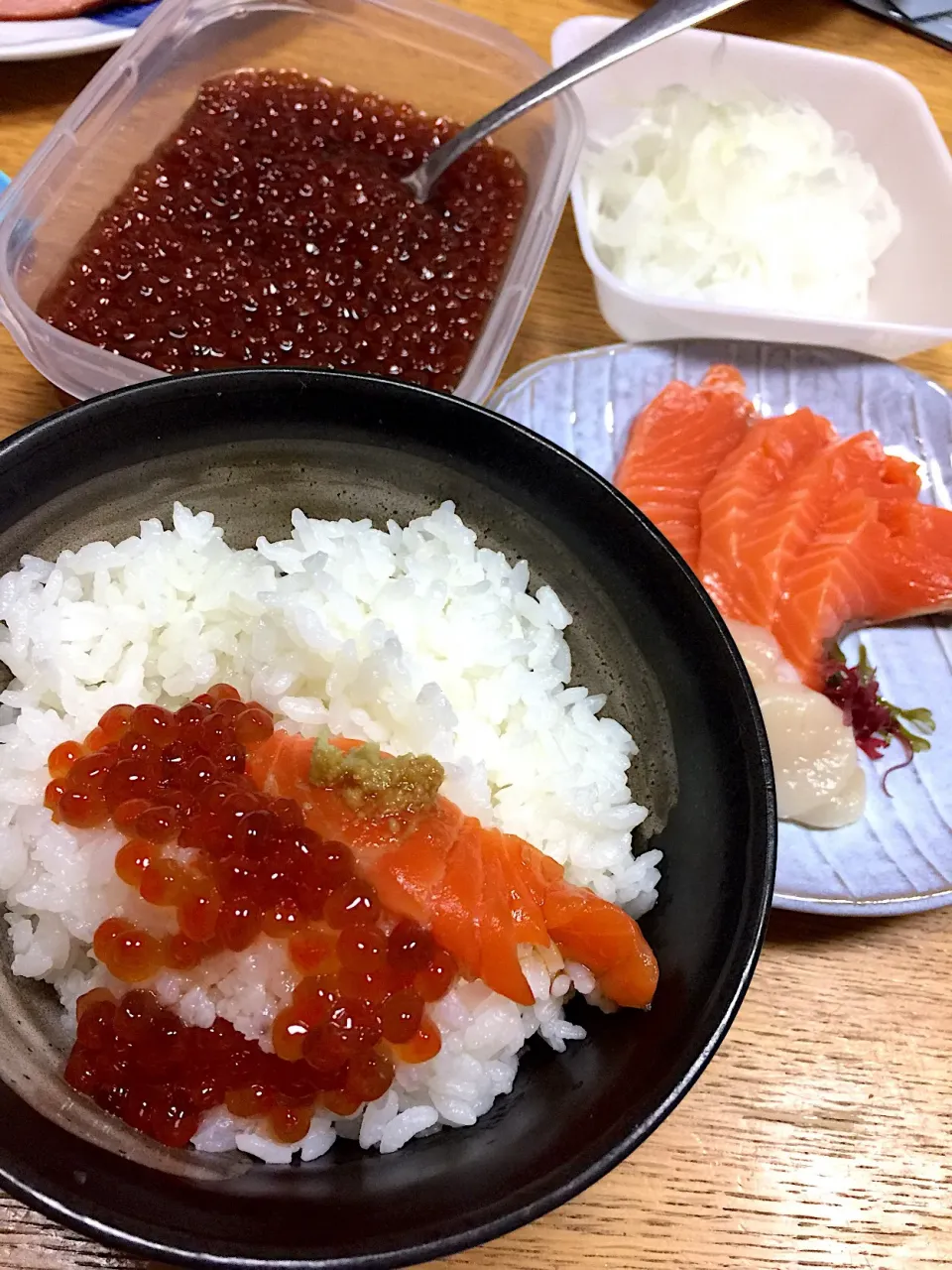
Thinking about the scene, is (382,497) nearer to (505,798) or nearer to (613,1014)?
(505,798)

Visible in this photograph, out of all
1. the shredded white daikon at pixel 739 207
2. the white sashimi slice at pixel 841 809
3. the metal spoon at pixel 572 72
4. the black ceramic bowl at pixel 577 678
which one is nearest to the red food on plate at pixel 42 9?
the metal spoon at pixel 572 72

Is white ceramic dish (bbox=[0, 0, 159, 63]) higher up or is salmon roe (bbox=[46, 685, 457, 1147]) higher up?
white ceramic dish (bbox=[0, 0, 159, 63])

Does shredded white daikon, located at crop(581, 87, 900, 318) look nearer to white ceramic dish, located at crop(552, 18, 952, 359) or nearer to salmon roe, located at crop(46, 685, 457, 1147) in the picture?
white ceramic dish, located at crop(552, 18, 952, 359)

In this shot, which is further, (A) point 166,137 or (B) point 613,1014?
(A) point 166,137

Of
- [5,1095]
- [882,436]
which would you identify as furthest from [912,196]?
[5,1095]

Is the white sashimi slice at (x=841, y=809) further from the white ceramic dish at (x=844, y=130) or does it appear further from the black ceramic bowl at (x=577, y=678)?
the white ceramic dish at (x=844, y=130)

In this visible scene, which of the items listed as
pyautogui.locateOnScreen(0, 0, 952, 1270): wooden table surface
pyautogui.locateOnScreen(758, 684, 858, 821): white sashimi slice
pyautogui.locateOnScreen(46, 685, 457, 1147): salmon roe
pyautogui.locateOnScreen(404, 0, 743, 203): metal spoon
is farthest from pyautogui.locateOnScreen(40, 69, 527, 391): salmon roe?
pyautogui.locateOnScreen(0, 0, 952, 1270): wooden table surface
